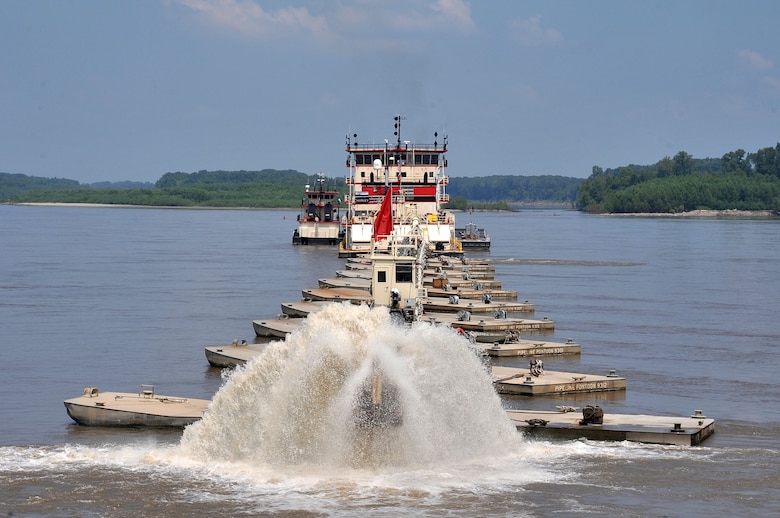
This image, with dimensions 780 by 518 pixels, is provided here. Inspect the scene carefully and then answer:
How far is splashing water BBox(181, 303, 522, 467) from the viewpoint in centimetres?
2584

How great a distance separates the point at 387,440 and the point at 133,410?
324 inches

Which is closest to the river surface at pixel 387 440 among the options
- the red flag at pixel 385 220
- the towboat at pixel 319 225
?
the red flag at pixel 385 220

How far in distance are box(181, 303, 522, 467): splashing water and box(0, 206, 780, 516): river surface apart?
1.9 inches

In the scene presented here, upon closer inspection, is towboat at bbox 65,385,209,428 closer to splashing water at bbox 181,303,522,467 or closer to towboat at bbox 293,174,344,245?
splashing water at bbox 181,303,522,467

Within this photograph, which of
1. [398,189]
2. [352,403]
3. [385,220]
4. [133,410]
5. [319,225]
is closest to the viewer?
[352,403]

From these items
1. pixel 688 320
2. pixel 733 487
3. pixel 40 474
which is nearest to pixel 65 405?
pixel 40 474

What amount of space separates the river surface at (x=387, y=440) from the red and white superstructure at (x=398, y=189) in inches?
1006

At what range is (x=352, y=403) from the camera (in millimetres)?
25828

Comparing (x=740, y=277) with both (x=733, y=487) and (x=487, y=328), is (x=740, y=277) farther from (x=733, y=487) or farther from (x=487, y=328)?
(x=733, y=487)

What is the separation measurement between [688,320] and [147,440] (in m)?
35.2

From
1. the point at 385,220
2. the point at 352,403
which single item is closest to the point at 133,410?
the point at 352,403

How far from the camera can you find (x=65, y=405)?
32.1 metres

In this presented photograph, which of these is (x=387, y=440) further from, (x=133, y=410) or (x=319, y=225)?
(x=319, y=225)

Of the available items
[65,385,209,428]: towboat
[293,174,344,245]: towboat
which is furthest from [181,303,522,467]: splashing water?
[293,174,344,245]: towboat
